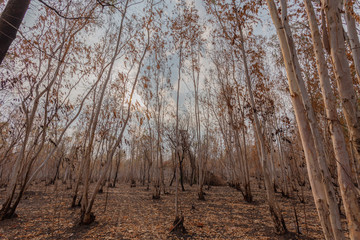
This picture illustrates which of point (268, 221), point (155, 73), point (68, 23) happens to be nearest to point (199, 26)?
point (155, 73)

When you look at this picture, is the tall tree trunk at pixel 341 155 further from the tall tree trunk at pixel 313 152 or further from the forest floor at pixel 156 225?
the forest floor at pixel 156 225

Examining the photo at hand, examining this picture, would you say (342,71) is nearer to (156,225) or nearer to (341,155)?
(341,155)

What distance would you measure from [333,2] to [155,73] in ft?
31.9

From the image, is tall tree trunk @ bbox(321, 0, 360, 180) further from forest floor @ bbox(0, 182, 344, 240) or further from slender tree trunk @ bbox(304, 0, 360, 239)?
forest floor @ bbox(0, 182, 344, 240)

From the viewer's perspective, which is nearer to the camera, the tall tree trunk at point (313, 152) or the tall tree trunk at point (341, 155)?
the tall tree trunk at point (341, 155)

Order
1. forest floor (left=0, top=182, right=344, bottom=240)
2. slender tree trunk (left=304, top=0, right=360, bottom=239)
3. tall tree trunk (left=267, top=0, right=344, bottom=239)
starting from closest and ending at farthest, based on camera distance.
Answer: slender tree trunk (left=304, top=0, right=360, bottom=239)
tall tree trunk (left=267, top=0, right=344, bottom=239)
forest floor (left=0, top=182, right=344, bottom=240)

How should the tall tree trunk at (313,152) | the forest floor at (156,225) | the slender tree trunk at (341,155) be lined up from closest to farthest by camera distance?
the slender tree trunk at (341,155), the tall tree trunk at (313,152), the forest floor at (156,225)

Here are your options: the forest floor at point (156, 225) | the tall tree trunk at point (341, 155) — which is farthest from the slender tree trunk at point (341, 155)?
the forest floor at point (156, 225)

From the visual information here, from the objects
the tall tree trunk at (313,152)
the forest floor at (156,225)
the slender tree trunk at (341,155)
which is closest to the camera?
the slender tree trunk at (341,155)

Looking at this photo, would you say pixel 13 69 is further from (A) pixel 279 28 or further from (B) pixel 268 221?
(B) pixel 268 221

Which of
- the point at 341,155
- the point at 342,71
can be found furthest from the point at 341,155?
the point at 342,71

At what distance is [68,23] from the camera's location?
6.27 meters

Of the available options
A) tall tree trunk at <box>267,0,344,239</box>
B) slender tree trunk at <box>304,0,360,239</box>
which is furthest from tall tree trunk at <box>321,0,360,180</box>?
tall tree trunk at <box>267,0,344,239</box>

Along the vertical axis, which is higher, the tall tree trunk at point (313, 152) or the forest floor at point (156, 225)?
the tall tree trunk at point (313, 152)
